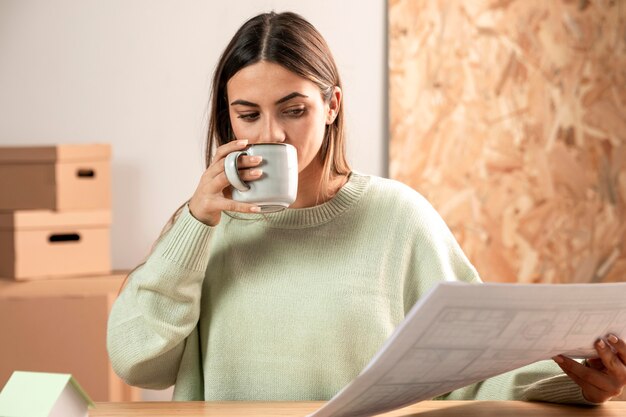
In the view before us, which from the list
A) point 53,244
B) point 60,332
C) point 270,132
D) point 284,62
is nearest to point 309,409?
point 270,132

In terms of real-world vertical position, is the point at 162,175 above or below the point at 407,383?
below

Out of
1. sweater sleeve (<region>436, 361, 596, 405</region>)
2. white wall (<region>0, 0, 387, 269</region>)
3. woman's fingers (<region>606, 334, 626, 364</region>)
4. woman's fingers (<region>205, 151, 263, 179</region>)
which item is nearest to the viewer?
woman's fingers (<region>606, 334, 626, 364</region>)

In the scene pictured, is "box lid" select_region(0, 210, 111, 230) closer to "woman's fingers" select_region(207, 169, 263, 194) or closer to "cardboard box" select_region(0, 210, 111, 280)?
"cardboard box" select_region(0, 210, 111, 280)

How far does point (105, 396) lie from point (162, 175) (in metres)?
0.71

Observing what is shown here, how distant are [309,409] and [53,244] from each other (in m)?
1.69

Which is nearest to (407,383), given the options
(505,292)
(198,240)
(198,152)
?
(505,292)

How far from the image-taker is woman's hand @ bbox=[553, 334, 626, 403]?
105 cm

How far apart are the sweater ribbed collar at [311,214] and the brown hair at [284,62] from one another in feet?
0.08

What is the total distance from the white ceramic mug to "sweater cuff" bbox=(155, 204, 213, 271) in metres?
0.10

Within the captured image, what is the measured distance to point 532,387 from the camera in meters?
1.17

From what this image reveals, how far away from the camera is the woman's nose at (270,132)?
1343 mm

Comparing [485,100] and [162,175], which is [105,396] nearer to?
[162,175]

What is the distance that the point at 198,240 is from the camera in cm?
133

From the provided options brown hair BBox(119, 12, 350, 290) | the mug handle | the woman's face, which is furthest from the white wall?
the mug handle
